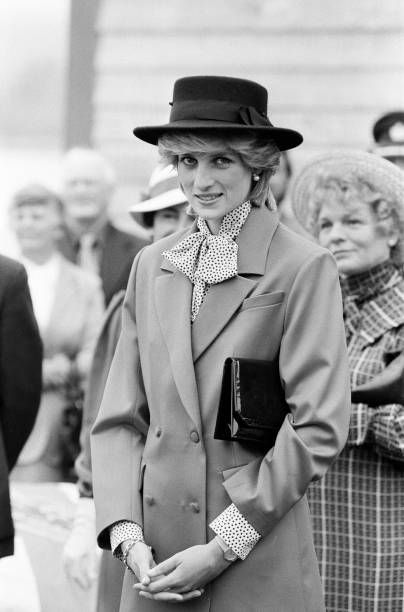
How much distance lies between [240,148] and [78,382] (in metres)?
3.19

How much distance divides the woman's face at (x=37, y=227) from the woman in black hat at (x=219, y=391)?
3332 mm

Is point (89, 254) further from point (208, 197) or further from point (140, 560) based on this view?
point (140, 560)

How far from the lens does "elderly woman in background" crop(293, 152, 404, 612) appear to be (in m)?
3.86

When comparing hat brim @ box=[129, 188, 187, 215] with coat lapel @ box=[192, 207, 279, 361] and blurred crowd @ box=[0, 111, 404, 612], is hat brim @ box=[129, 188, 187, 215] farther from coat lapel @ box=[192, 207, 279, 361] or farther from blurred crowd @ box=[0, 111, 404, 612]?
coat lapel @ box=[192, 207, 279, 361]

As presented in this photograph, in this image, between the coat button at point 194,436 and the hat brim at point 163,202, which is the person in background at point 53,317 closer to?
the hat brim at point 163,202

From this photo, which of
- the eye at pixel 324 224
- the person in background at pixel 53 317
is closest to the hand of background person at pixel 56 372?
the person in background at pixel 53 317

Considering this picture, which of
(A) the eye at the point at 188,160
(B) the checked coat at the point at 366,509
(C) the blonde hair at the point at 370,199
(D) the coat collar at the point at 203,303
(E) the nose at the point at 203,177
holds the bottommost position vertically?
(B) the checked coat at the point at 366,509

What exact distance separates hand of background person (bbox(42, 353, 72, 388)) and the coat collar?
9.74 feet

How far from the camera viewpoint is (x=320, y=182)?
413 centimetres

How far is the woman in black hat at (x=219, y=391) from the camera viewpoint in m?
3.03

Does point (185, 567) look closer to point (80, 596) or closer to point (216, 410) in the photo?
point (216, 410)

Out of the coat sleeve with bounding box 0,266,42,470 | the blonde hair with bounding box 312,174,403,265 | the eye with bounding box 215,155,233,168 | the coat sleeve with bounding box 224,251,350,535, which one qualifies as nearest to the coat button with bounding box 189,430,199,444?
the coat sleeve with bounding box 224,251,350,535

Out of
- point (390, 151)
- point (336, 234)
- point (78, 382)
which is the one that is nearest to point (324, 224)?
point (336, 234)

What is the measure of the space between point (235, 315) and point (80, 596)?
180 centimetres
